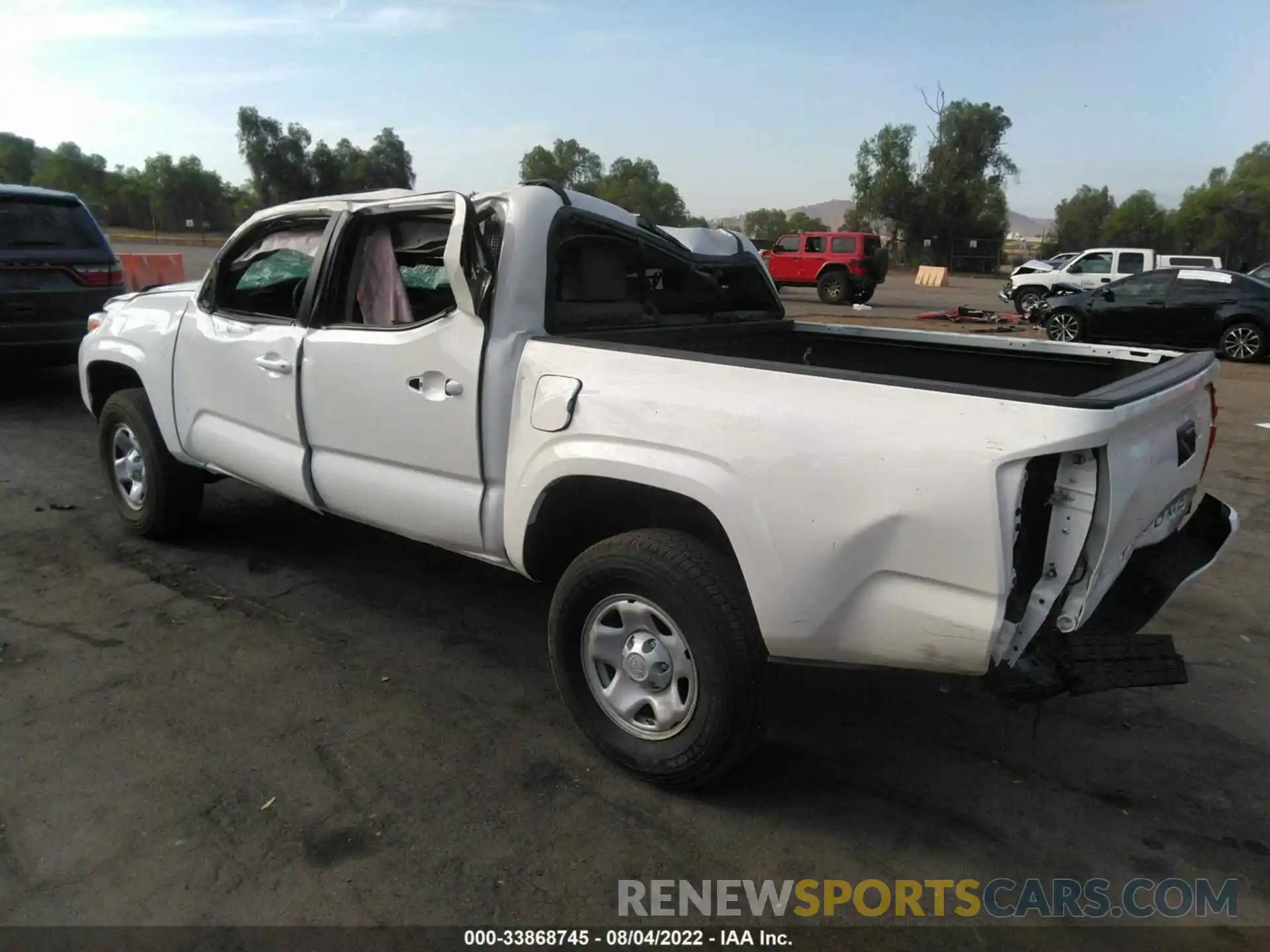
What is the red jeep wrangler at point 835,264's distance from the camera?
81.4 ft

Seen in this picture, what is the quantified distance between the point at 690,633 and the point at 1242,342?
14981 mm

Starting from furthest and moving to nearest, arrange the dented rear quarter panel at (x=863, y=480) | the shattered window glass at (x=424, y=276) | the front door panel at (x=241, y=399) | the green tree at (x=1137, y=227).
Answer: the green tree at (x=1137, y=227)
the front door panel at (x=241, y=399)
the shattered window glass at (x=424, y=276)
the dented rear quarter panel at (x=863, y=480)

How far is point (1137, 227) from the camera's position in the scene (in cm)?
6838

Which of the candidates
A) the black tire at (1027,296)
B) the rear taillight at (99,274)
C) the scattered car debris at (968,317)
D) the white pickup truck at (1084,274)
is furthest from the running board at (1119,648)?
the black tire at (1027,296)

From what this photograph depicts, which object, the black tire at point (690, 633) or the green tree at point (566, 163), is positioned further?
the green tree at point (566, 163)

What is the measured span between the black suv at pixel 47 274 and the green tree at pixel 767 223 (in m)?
76.4

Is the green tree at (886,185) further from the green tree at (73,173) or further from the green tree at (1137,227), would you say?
the green tree at (73,173)

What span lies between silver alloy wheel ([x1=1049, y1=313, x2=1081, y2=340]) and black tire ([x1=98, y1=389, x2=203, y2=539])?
1435 cm

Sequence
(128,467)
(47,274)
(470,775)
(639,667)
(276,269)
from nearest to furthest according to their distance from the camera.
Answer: (639,667) < (470,775) < (276,269) < (128,467) < (47,274)

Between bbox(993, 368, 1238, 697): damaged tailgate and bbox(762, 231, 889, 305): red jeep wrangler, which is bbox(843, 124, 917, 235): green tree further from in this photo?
bbox(993, 368, 1238, 697): damaged tailgate

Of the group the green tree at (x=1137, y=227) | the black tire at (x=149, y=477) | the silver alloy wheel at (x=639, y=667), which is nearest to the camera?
the silver alloy wheel at (x=639, y=667)

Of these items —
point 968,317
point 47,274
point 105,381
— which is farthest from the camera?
point 968,317

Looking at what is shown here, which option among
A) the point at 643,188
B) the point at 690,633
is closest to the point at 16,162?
the point at 643,188

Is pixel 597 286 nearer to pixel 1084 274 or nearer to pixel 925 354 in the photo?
pixel 925 354
